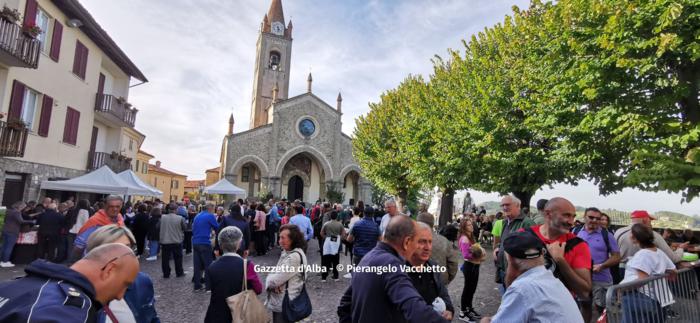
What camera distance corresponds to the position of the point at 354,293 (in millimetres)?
2342

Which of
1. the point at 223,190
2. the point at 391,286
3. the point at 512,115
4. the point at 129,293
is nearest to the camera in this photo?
the point at 391,286

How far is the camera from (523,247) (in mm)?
2174

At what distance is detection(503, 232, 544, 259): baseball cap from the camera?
2.16 metres

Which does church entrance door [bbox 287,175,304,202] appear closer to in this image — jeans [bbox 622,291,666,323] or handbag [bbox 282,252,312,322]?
handbag [bbox 282,252,312,322]

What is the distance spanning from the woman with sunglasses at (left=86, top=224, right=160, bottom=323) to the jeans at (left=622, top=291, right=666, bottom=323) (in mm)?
4363

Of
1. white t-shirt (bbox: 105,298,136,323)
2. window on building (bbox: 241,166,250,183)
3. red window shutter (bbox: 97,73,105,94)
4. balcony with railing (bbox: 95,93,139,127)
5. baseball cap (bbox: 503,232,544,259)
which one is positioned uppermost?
red window shutter (bbox: 97,73,105,94)

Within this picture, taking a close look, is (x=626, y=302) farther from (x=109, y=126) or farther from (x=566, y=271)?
(x=109, y=126)


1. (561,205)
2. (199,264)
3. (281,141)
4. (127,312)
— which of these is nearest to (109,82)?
(199,264)

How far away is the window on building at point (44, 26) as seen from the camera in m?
11.4

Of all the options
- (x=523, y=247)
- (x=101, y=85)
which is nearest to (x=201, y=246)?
(x=523, y=247)

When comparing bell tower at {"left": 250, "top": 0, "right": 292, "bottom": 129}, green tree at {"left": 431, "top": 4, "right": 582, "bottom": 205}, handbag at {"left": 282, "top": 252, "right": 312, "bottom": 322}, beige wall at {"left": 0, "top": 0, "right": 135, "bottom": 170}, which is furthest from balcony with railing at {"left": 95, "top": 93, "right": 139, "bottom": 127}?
bell tower at {"left": 250, "top": 0, "right": 292, "bottom": 129}

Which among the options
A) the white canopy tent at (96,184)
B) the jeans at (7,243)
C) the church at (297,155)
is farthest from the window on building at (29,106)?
the church at (297,155)

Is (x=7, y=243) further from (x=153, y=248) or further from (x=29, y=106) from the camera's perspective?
(x=29, y=106)

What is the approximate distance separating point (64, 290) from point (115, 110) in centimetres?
1770
